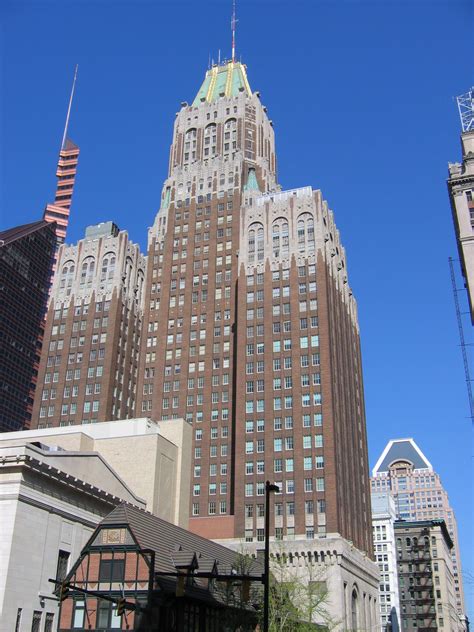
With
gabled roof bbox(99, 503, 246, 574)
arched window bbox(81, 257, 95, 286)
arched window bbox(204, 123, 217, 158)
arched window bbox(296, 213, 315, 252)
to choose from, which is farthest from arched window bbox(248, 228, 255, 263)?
gabled roof bbox(99, 503, 246, 574)

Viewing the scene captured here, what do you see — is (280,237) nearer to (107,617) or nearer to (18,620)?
(107,617)

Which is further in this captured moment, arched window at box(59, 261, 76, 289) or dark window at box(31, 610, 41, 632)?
arched window at box(59, 261, 76, 289)

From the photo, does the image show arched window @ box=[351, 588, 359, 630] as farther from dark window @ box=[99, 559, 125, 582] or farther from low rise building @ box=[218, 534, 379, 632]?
dark window @ box=[99, 559, 125, 582]

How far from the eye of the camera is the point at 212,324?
126 metres

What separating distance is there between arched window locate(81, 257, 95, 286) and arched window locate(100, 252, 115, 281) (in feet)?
8.40

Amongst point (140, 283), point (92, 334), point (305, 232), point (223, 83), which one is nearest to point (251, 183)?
point (305, 232)

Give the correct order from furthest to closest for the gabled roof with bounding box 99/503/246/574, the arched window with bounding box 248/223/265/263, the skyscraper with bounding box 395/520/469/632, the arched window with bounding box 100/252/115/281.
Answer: the skyscraper with bounding box 395/520/469/632 → the arched window with bounding box 100/252/115/281 → the arched window with bounding box 248/223/265/263 → the gabled roof with bounding box 99/503/246/574

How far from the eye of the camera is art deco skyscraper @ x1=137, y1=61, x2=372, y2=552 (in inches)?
4090

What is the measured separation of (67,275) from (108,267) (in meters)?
9.48

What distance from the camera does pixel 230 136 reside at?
5802 inches

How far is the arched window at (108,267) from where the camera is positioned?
455 ft

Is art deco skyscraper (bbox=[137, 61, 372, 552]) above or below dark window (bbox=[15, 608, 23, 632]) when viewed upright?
above

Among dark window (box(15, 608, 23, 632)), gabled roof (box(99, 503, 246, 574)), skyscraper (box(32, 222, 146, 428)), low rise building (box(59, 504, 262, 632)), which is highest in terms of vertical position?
skyscraper (box(32, 222, 146, 428))

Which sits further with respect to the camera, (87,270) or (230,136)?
(230,136)
